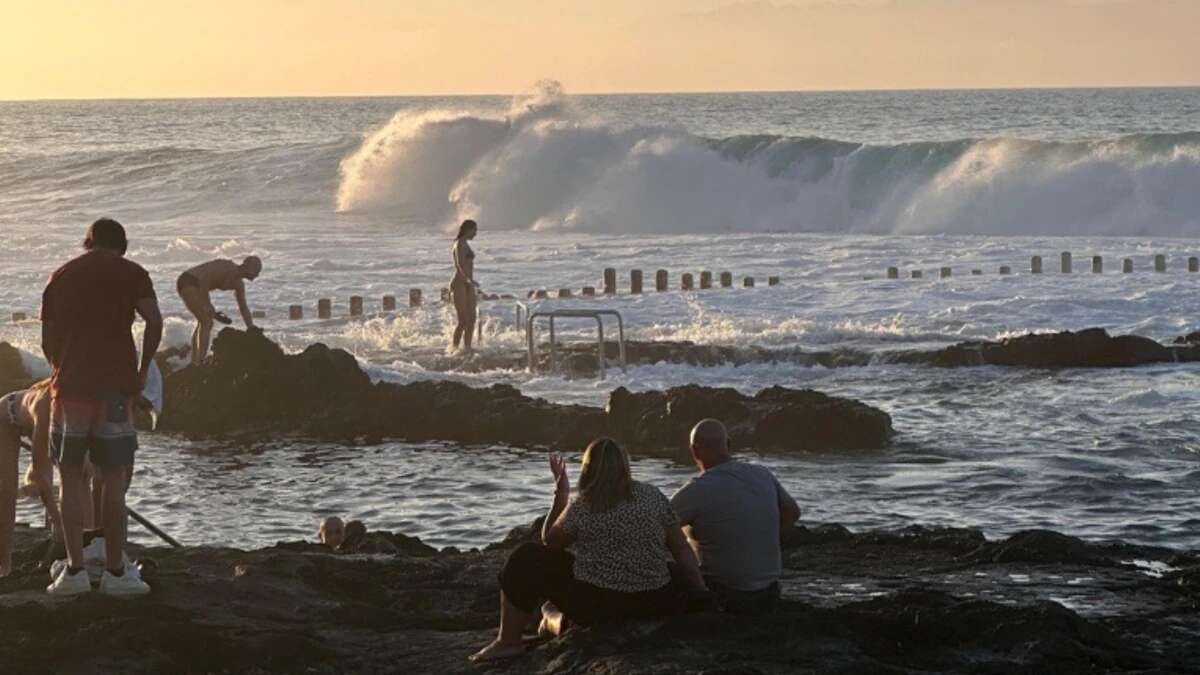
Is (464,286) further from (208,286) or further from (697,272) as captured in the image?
(697,272)

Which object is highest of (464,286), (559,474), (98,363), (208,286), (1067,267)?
(98,363)

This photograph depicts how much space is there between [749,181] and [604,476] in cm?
Answer: 4924

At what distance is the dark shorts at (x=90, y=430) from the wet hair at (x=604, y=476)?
86.2 inches

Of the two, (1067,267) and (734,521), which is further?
(1067,267)

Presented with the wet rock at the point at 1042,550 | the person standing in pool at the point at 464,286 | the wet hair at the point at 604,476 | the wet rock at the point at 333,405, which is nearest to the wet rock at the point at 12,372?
the wet rock at the point at 333,405

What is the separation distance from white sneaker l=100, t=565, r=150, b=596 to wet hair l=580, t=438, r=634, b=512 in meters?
2.30

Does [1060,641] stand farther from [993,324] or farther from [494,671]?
[993,324]

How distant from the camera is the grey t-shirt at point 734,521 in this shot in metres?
9.59

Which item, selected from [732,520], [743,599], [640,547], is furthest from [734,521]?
[640,547]

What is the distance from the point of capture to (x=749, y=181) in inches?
2279

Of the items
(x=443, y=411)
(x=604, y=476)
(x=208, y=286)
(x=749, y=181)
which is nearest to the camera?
(x=604, y=476)

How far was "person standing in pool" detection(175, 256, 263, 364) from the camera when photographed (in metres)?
20.0

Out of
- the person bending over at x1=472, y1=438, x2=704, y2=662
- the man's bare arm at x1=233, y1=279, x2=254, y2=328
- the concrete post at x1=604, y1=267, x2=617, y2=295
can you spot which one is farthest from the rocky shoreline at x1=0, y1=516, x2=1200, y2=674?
the concrete post at x1=604, y1=267, x2=617, y2=295

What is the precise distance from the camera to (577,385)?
2234cm
